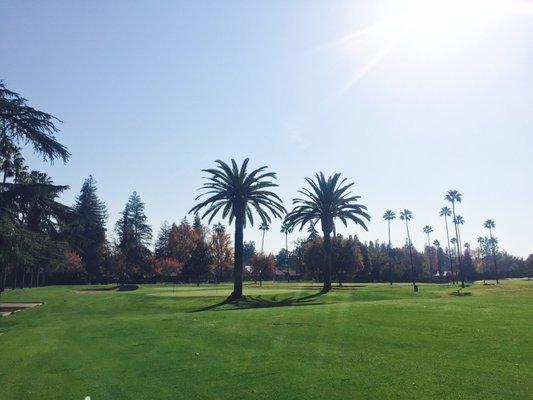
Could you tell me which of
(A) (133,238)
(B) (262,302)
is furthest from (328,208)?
(A) (133,238)

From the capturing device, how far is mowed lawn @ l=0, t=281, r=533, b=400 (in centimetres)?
930

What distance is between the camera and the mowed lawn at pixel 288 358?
9297 millimetres

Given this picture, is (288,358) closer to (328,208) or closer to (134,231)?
(328,208)

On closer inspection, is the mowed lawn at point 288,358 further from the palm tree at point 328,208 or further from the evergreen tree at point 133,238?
the evergreen tree at point 133,238

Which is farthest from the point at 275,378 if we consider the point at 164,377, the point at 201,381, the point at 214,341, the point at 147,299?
the point at 147,299

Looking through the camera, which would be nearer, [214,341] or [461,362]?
[461,362]

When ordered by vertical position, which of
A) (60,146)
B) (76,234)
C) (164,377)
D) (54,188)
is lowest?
(164,377)

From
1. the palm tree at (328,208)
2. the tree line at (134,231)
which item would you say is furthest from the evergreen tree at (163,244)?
the palm tree at (328,208)

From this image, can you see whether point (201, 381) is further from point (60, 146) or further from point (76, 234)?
point (76, 234)

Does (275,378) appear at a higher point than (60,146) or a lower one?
lower

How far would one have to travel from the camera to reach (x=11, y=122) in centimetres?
2227

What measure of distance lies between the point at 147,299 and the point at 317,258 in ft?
160

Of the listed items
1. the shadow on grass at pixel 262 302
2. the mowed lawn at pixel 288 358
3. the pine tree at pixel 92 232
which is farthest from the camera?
the pine tree at pixel 92 232

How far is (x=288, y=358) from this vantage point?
12.1 metres
